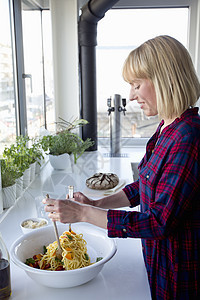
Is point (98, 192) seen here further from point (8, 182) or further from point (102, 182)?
point (8, 182)

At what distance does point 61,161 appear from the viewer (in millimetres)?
2318

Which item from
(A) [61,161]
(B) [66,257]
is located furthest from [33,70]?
(B) [66,257]

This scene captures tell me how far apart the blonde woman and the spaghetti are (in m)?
0.10

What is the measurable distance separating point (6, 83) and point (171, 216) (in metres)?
1.38

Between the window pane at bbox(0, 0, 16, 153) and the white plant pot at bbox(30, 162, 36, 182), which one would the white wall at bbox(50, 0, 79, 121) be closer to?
the window pane at bbox(0, 0, 16, 153)

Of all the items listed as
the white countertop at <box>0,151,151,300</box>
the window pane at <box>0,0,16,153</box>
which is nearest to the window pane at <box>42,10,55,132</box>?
the window pane at <box>0,0,16,153</box>

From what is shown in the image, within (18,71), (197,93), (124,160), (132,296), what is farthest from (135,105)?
(132,296)

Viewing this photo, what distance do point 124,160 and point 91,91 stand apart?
2.07ft

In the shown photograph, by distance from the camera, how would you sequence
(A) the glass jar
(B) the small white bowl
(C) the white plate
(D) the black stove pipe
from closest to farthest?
1. (A) the glass jar
2. (B) the small white bowl
3. (C) the white plate
4. (D) the black stove pipe

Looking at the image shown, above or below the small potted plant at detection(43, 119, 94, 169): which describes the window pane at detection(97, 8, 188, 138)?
above

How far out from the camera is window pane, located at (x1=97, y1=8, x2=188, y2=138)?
9.62 feet

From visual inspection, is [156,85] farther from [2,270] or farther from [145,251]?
[2,270]

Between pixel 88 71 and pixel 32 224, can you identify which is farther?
pixel 88 71

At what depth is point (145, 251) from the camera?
3.56 ft
